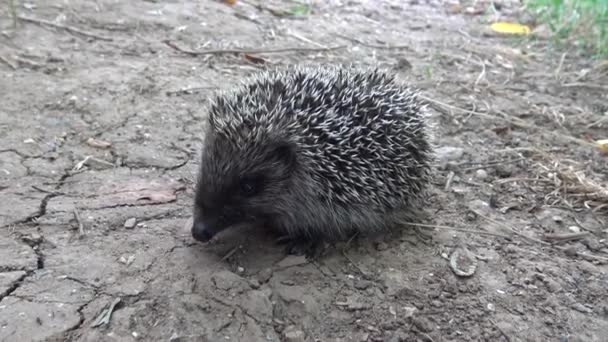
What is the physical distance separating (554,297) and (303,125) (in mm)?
1907

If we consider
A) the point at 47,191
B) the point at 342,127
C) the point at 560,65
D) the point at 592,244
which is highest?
the point at 560,65

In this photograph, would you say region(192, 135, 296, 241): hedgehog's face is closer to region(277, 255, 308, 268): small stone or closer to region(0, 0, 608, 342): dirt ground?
region(0, 0, 608, 342): dirt ground

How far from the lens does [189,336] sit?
313 centimetres

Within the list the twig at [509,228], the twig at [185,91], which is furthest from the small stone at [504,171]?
the twig at [185,91]

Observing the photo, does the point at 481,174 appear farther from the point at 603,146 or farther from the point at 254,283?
the point at 254,283

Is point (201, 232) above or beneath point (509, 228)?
beneath

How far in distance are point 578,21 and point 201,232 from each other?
22.8 feet

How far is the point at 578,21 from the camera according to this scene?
8.39 metres

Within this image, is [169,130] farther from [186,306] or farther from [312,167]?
[186,306]

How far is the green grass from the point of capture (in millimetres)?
7500

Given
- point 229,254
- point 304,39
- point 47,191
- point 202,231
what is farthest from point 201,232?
point 304,39

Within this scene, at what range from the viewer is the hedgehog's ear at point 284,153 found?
3879mm

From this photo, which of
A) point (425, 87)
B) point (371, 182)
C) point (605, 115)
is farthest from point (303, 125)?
point (605, 115)

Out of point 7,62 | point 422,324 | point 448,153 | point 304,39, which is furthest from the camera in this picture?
point 304,39
